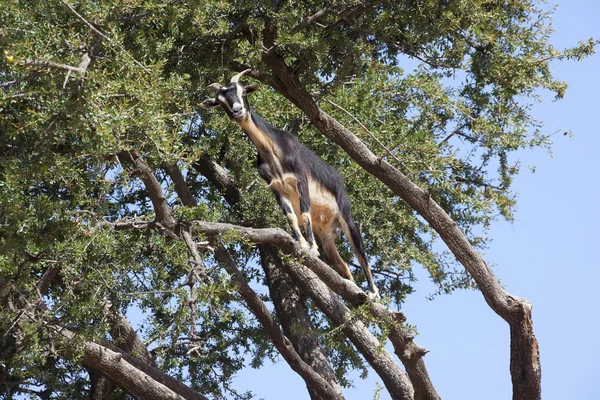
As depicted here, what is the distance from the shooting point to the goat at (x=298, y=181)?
8.16 m

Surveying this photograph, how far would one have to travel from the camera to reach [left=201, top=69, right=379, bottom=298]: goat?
8.16 metres

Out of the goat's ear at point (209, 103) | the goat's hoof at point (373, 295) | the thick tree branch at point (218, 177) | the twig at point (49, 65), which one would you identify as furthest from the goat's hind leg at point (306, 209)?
the twig at point (49, 65)

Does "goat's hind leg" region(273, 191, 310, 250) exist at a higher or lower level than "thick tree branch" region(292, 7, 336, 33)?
lower

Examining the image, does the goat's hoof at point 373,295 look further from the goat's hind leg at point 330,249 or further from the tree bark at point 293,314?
the tree bark at point 293,314

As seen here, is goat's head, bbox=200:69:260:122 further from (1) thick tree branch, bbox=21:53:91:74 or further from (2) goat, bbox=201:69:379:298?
(1) thick tree branch, bbox=21:53:91:74

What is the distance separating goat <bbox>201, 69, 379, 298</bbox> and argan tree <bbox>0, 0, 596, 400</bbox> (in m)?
0.32

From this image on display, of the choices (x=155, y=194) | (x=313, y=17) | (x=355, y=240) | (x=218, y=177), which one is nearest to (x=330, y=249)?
(x=355, y=240)

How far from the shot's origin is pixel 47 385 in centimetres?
927

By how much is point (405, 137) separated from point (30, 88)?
4189 millimetres

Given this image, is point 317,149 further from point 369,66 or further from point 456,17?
point 456,17

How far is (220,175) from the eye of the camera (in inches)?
424

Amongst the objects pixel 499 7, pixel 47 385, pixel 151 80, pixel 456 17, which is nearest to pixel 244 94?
pixel 151 80

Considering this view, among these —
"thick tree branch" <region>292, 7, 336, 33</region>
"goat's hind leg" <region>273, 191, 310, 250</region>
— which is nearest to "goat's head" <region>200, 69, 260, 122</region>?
"thick tree branch" <region>292, 7, 336, 33</region>

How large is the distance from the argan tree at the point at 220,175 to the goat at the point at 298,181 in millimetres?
317
